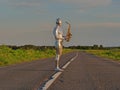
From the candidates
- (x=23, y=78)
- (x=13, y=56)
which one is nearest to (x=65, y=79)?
(x=23, y=78)

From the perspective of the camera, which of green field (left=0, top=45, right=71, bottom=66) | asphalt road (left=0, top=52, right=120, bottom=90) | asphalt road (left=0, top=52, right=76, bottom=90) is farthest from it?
green field (left=0, top=45, right=71, bottom=66)

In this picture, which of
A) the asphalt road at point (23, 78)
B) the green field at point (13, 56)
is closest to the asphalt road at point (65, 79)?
the asphalt road at point (23, 78)

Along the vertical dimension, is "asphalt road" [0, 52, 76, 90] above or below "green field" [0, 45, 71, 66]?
below

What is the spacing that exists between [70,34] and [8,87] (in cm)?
736

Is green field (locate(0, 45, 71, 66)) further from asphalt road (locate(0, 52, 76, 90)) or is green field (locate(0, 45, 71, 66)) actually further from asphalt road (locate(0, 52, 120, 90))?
asphalt road (locate(0, 52, 120, 90))

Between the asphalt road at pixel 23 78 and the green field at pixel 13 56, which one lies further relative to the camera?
the green field at pixel 13 56

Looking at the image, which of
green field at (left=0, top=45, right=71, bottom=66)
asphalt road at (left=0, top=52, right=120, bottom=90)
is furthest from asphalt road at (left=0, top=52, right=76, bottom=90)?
green field at (left=0, top=45, right=71, bottom=66)

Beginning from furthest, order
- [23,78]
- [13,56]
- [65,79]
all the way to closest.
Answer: [13,56] < [23,78] < [65,79]

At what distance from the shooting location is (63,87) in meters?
12.1

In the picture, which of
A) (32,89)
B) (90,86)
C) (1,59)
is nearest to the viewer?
(32,89)

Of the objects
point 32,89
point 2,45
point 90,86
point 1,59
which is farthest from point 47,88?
point 2,45

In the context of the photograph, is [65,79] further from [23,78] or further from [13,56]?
[13,56]

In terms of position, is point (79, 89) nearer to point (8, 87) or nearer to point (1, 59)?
point (8, 87)

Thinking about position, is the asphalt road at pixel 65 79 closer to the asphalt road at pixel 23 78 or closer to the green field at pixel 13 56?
the asphalt road at pixel 23 78
